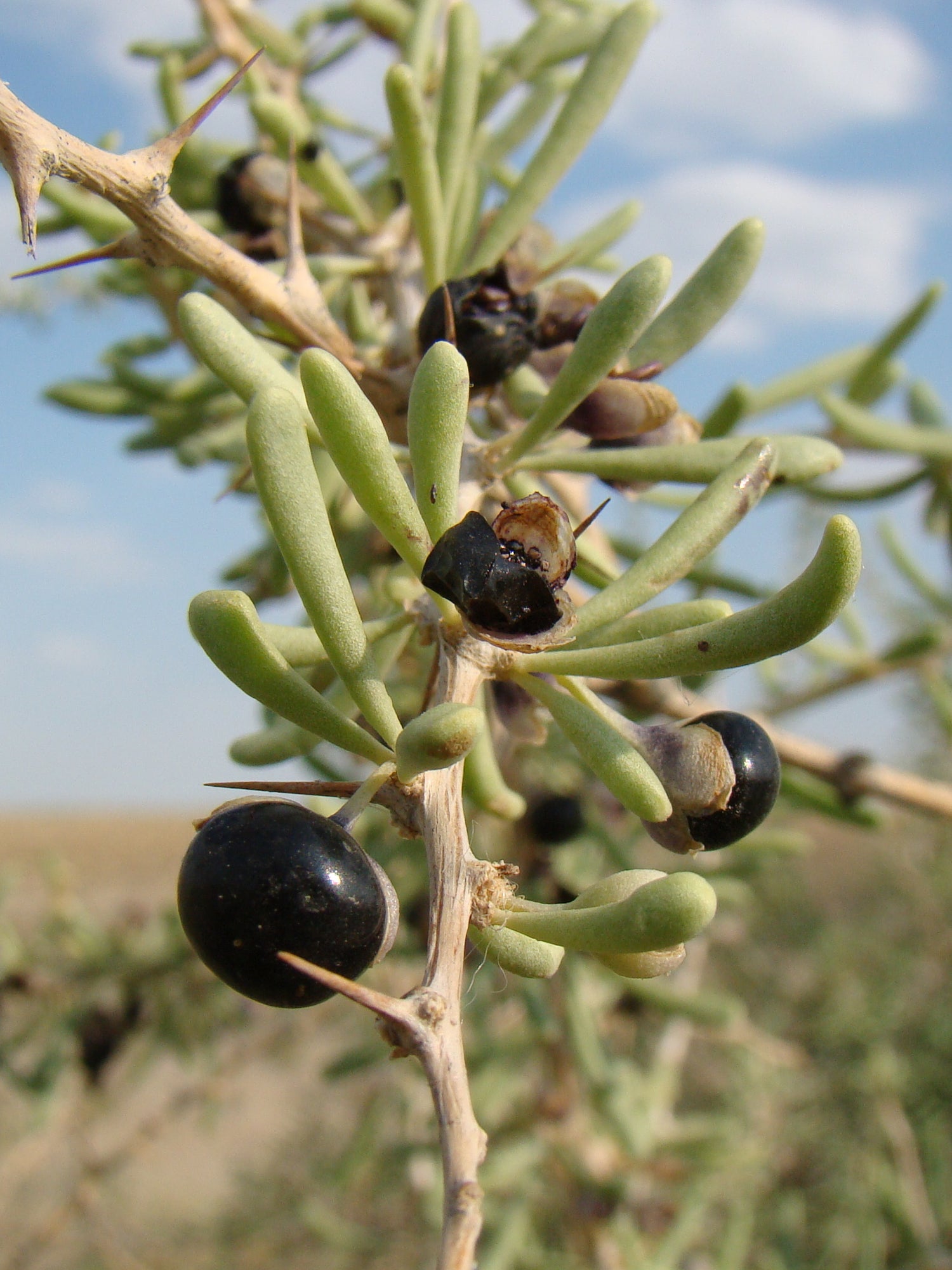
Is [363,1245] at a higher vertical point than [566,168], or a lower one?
lower

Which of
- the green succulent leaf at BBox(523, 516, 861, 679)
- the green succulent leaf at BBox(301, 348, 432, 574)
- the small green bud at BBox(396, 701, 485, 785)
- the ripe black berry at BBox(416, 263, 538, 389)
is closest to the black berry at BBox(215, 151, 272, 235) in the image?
the ripe black berry at BBox(416, 263, 538, 389)

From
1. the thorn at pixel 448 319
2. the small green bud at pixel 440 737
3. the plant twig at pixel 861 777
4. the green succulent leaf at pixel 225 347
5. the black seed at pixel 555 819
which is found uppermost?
the thorn at pixel 448 319

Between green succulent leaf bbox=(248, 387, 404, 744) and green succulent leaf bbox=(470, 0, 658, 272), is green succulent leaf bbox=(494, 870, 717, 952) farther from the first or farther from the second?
green succulent leaf bbox=(470, 0, 658, 272)

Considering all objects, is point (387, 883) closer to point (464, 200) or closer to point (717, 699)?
point (464, 200)

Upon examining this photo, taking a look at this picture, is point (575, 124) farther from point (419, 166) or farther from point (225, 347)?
point (225, 347)

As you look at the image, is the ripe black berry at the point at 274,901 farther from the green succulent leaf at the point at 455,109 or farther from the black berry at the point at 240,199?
the black berry at the point at 240,199

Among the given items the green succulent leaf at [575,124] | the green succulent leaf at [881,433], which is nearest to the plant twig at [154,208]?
the green succulent leaf at [575,124]

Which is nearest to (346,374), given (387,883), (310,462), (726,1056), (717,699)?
(310,462)
